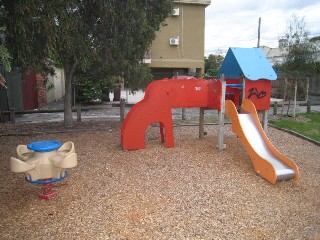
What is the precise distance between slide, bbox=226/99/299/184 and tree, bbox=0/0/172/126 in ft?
10.2

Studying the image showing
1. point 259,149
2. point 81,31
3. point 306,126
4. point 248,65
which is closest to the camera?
point 259,149

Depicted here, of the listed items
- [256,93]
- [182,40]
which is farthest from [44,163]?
[182,40]

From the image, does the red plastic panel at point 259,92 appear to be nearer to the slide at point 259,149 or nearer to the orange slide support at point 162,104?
the slide at point 259,149

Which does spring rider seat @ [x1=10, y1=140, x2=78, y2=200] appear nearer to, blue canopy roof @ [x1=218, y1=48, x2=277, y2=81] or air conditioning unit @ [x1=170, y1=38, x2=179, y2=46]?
blue canopy roof @ [x1=218, y1=48, x2=277, y2=81]

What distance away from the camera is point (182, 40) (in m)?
21.9

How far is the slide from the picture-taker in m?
4.71

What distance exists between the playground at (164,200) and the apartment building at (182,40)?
53.8 ft

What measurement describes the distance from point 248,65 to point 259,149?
7.47 feet

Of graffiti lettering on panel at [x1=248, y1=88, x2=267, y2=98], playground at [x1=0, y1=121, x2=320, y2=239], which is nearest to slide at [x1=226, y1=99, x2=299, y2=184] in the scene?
playground at [x1=0, y1=121, x2=320, y2=239]

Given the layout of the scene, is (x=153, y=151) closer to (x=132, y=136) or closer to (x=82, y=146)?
(x=132, y=136)

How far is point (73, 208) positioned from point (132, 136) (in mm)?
2780

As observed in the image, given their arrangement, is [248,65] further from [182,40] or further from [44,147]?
[182,40]

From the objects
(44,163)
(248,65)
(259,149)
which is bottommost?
(259,149)

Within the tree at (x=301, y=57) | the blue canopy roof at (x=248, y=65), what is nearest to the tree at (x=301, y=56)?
the tree at (x=301, y=57)
